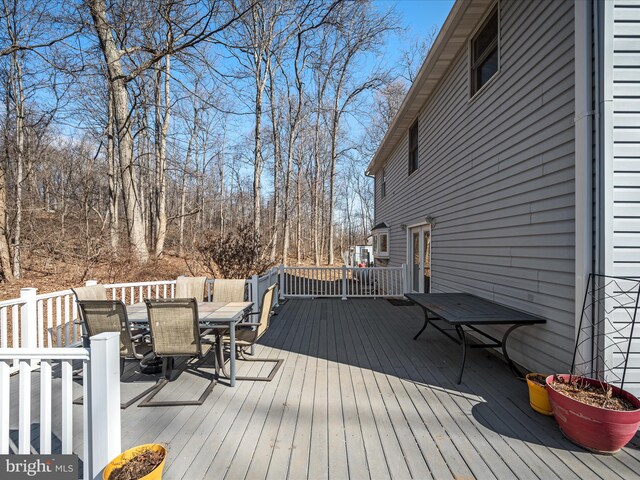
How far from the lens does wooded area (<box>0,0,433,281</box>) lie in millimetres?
4875

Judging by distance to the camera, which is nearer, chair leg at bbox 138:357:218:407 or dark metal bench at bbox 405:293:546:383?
chair leg at bbox 138:357:218:407

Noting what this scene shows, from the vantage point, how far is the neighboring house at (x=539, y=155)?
247 centimetres

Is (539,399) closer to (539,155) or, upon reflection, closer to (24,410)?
(539,155)

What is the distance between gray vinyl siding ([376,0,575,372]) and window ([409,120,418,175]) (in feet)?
6.90

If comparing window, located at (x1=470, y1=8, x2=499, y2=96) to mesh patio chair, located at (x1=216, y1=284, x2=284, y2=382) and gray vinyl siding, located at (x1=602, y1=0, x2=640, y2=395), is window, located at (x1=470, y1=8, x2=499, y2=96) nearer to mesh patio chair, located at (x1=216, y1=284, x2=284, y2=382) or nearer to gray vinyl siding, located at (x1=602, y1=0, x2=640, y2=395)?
gray vinyl siding, located at (x1=602, y1=0, x2=640, y2=395)

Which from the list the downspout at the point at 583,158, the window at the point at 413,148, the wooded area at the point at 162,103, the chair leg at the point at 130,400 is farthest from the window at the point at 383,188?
the chair leg at the point at 130,400

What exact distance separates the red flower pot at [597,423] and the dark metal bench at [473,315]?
851 millimetres

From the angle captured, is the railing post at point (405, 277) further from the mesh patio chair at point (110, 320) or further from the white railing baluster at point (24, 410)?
the white railing baluster at point (24, 410)

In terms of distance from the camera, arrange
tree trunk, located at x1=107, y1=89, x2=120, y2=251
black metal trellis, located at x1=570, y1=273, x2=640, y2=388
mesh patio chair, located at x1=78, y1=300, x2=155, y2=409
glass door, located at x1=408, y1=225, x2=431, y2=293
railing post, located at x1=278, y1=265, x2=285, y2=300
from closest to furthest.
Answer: black metal trellis, located at x1=570, y1=273, x2=640, y2=388 < mesh patio chair, located at x1=78, y1=300, x2=155, y2=409 < glass door, located at x1=408, y1=225, x2=431, y2=293 < railing post, located at x1=278, y1=265, x2=285, y2=300 < tree trunk, located at x1=107, y1=89, x2=120, y2=251

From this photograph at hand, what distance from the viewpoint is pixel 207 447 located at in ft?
6.79

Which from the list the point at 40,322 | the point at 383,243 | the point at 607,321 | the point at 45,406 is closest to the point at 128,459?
the point at 45,406

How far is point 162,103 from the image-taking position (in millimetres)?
12461

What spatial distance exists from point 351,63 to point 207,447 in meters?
16.1

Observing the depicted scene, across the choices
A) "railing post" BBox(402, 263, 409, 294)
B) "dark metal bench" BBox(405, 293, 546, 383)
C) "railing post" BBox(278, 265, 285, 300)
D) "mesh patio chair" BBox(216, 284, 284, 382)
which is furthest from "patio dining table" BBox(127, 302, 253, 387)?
"railing post" BBox(402, 263, 409, 294)
